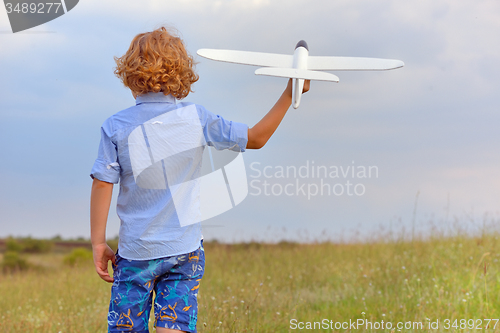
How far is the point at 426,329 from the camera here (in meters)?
3.71

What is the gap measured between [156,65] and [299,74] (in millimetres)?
825

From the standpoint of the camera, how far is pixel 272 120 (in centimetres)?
254

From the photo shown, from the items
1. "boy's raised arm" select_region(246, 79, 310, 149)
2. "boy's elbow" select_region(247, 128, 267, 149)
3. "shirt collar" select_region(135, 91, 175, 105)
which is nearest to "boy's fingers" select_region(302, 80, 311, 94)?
"boy's raised arm" select_region(246, 79, 310, 149)

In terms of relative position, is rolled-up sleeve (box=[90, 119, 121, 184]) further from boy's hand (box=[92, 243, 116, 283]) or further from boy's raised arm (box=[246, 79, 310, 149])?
boy's raised arm (box=[246, 79, 310, 149])

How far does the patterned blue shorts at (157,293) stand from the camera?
2.44 metres

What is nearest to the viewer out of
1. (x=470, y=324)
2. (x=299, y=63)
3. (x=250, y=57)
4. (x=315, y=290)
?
(x=299, y=63)

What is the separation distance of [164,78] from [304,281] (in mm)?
3728

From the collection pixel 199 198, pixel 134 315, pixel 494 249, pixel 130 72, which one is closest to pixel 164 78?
pixel 130 72

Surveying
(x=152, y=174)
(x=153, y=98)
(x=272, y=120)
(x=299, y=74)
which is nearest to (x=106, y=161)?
(x=152, y=174)

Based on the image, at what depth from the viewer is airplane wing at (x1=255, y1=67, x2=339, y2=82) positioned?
2405 millimetres

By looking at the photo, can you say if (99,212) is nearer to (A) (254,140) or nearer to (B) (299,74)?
(A) (254,140)

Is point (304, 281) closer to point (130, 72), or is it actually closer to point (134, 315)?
point (134, 315)

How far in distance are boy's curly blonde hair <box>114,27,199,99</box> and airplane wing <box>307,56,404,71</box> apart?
0.77 meters

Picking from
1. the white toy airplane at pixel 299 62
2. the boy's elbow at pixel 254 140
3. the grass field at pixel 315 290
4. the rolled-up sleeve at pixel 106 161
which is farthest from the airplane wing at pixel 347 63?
the grass field at pixel 315 290
